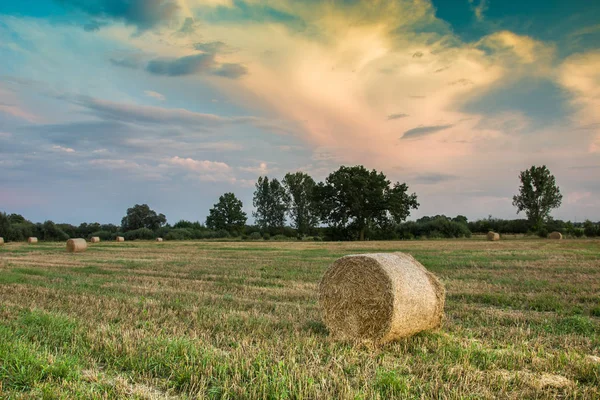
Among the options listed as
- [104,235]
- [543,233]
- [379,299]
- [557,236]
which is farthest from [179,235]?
[379,299]

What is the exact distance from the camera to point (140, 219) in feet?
264

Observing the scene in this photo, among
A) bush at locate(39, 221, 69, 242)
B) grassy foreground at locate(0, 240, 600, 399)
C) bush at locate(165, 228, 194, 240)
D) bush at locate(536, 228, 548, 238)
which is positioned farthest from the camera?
bush at locate(165, 228, 194, 240)

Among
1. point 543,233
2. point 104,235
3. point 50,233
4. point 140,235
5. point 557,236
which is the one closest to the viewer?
point 557,236

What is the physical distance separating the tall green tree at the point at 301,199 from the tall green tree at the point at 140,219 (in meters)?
23.8

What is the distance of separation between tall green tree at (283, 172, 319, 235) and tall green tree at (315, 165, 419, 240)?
67.8 ft

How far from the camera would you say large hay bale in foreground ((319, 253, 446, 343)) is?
7168 mm

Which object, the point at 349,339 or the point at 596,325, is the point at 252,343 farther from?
the point at 596,325

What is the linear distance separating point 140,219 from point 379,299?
3095 inches

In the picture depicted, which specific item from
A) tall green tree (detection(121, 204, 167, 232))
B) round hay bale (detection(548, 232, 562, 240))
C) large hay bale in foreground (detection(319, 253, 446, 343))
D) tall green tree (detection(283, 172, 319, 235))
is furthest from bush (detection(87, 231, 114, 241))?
large hay bale in foreground (detection(319, 253, 446, 343))

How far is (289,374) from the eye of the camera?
16.2ft

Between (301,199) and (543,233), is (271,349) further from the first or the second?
(301,199)

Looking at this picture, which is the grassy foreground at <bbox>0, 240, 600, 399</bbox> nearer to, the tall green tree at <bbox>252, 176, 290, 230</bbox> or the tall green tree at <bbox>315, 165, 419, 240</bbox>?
the tall green tree at <bbox>315, 165, 419, 240</bbox>

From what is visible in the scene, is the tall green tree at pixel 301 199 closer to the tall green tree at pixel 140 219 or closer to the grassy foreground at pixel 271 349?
the tall green tree at pixel 140 219

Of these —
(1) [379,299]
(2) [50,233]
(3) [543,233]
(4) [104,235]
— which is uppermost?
(2) [50,233]
